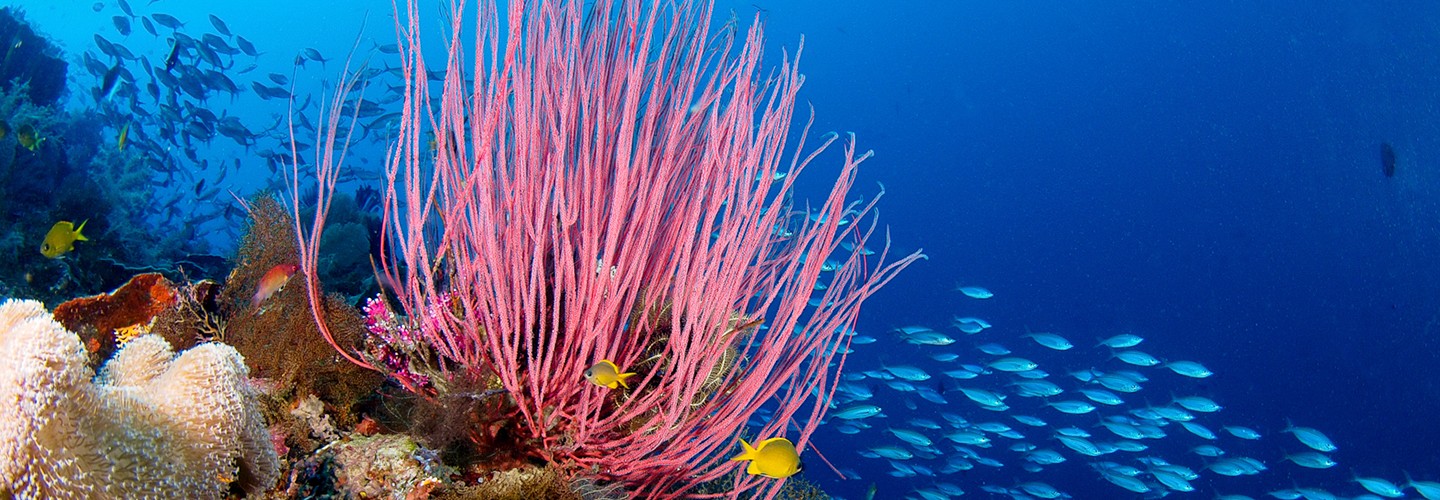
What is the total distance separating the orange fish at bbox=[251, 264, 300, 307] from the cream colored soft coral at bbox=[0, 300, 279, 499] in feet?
3.95

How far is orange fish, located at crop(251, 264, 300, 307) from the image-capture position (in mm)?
2777

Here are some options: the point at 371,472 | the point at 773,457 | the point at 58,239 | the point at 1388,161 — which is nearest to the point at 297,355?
the point at 371,472

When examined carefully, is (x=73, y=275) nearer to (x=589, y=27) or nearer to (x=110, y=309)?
(x=110, y=309)

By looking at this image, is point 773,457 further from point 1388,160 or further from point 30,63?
point 1388,160

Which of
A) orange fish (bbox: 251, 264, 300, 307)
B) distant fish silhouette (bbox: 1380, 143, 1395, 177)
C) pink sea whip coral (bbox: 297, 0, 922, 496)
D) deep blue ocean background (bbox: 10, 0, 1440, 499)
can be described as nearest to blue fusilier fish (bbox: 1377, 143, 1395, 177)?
distant fish silhouette (bbox: 1380, 143, 1395, 177)

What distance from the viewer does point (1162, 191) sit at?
65500mm

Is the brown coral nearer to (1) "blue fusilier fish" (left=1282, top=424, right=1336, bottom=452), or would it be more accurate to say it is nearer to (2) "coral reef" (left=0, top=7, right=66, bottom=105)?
(2) "coral reef" (left=0, top=7, right=66, bottom=105)

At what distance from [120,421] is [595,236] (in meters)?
1.12

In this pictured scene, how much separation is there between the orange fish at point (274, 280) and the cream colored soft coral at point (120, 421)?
3.95ft

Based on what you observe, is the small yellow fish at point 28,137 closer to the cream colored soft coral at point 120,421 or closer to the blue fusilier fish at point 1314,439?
the cream colored soft coral at point 120,421

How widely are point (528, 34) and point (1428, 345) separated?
60.3 meters

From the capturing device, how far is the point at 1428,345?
4169cm

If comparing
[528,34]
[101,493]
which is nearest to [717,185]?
[528,34]

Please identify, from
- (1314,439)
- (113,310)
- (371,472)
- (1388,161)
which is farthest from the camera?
(1388,161)
